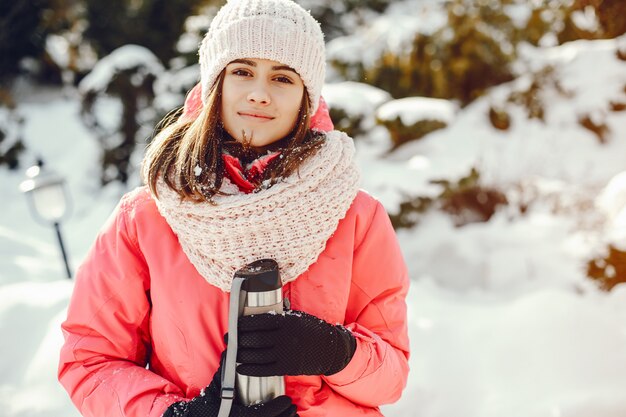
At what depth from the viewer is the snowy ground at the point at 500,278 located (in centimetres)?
263

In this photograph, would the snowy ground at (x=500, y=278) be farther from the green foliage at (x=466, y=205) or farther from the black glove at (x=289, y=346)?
the black glove at (x=289, y=346)

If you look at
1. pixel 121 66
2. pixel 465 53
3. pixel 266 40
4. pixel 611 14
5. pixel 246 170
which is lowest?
pixel 121 66

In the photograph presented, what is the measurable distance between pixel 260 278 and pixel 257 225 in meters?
0.20

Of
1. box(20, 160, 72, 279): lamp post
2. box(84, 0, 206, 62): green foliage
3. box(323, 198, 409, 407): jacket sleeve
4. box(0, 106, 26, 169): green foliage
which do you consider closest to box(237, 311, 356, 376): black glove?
box(323, 198, 409, 407): jacket sleeve

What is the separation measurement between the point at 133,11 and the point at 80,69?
1.92m

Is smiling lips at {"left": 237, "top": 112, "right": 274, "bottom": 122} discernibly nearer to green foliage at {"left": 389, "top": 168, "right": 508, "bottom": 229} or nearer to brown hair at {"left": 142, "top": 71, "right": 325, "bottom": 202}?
brown hair at {"left": 142, "top": 71, "right": 325, "bottom": 202}

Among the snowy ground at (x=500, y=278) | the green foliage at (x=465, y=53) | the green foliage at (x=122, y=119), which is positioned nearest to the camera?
the snowy ground at (x=500, y=278)

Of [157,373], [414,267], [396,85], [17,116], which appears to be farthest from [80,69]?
[157,373]

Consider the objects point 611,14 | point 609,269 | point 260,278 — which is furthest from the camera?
point 611,14

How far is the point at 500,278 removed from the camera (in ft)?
13.3

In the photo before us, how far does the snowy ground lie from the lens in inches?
104

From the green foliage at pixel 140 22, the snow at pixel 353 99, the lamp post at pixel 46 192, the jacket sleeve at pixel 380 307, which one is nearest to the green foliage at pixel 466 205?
the snow at pixel 353 99

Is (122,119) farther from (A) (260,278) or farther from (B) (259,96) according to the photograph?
(A) (260,278)

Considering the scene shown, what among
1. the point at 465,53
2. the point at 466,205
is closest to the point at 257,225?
the point at 466,205
